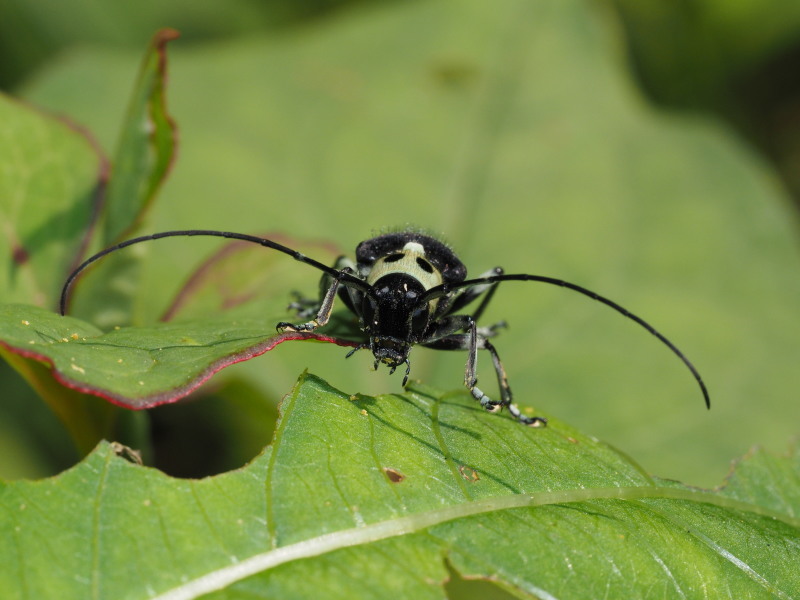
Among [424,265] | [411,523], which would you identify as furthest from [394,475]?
[424,265]

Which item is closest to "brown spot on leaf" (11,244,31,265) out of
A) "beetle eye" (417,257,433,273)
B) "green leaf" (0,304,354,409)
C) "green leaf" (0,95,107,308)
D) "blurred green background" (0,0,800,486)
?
"green leaf" (0,95,107,308)

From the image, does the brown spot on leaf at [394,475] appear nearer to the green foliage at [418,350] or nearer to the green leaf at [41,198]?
the green foliage at [418,350]

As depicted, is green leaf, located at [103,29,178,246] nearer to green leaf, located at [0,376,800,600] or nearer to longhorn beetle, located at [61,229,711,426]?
longhorn beetle, located at [61,229,711,426]

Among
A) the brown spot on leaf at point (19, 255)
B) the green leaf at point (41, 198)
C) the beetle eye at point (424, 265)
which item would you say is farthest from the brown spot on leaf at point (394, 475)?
the brown spot on leaf at point (19, 255)

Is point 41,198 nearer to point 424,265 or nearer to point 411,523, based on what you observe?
point 424,265

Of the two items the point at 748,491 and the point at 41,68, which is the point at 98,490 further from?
the point at 41,68

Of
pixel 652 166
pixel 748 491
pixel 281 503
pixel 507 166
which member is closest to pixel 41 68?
pixel 507 166
